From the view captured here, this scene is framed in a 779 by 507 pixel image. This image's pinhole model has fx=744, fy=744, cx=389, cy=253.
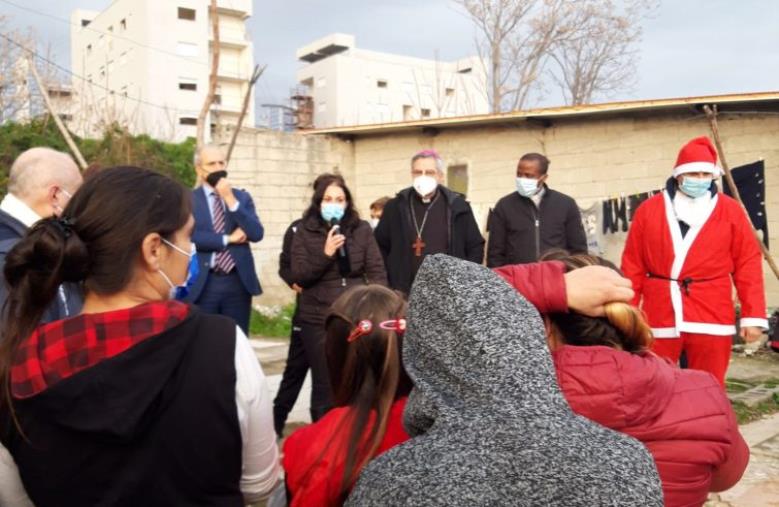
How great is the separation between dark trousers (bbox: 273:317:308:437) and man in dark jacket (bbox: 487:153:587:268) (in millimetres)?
1575

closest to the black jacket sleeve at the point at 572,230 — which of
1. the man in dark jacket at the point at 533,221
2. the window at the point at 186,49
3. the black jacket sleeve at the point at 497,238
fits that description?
the man in dark jacket at the point at 533,221

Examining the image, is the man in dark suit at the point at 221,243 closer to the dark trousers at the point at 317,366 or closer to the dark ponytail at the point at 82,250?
the dark trousers at the point at 317,366

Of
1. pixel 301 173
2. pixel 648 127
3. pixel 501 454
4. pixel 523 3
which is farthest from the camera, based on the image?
pixel 523 3

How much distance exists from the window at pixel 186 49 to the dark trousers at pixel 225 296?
52899 millimetres

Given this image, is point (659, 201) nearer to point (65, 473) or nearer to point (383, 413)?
point (383, 413)

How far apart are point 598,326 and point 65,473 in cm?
127

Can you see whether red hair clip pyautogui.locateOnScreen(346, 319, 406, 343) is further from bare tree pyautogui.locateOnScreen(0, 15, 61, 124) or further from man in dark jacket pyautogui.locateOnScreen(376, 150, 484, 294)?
bare tree pyautogui.locateOnScreen(0, 15, 61, 124)

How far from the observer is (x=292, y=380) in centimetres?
493

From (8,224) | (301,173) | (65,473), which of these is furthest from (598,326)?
(301,173)

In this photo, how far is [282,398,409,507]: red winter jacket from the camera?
196cm

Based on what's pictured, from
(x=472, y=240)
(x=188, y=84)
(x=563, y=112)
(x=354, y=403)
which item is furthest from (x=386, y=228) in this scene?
(x=188, y=84)

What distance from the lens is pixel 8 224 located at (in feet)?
9.78

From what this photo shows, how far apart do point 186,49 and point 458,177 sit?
46.9 m

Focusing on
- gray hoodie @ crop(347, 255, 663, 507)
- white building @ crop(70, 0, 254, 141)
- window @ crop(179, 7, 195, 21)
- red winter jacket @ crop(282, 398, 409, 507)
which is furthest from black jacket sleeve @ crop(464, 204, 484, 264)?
window @ crop(179, 7, 195, 21)
